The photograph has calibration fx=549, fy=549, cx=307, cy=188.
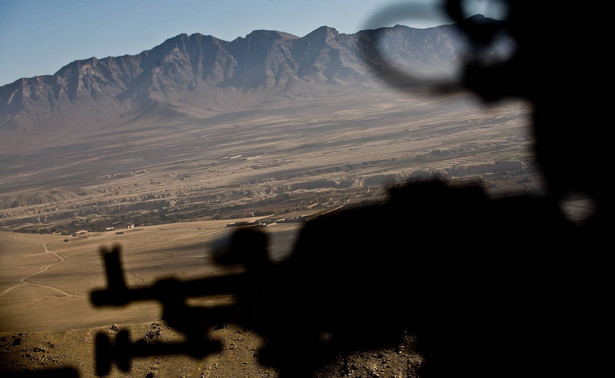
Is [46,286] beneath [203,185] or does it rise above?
above

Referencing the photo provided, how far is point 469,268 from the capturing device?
153cm

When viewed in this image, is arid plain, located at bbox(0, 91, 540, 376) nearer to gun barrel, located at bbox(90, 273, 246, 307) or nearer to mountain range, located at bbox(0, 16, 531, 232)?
gun barrel, located at bbox(90, 273, 246, 307)

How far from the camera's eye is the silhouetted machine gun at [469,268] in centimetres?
145

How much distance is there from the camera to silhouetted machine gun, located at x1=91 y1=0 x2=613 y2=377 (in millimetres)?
1454

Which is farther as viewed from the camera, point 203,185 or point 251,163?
point 251,163

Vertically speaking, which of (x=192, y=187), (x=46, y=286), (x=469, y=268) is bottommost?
(x=192, y=187)

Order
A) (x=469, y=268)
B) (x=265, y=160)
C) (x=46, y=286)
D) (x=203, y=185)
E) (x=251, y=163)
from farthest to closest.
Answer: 1. (x=265, y=160)
2. (x=251, y=163)
3. (x=203, y=185)
4. (x=46, y=286)
5. (x=469, y=268)

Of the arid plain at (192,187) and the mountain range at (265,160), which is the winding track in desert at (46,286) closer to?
the arid plain at (192,187)

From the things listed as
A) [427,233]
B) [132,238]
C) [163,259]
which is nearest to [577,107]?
[427,233]

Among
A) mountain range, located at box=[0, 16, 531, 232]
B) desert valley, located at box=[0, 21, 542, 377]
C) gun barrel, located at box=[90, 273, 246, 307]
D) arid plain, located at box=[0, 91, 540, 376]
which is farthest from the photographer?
mountain range, located at box=[0, 16, 531, 232]

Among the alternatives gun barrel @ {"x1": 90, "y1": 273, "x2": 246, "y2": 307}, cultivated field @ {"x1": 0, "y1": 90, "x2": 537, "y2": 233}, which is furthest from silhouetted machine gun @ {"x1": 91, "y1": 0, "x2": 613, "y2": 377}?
cultivated field @ {"x1": 0, "y1": 90, "x2": 537, "y2": 233}

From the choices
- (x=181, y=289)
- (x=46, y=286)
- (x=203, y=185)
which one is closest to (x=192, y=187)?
(x=203, y=185)

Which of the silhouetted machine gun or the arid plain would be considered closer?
the silhouetted machine gun

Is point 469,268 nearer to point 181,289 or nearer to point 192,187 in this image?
point 181,289
